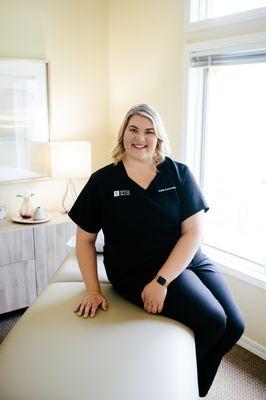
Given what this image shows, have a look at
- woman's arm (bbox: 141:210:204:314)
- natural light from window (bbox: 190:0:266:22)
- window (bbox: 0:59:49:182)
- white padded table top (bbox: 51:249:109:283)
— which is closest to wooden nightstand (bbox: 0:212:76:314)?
window (bbox: 0:59:49:182)

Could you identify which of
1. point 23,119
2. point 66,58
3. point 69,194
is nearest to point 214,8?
point 66,58

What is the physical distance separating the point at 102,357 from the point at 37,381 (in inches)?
7.9

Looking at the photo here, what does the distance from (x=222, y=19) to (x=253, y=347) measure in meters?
1.92

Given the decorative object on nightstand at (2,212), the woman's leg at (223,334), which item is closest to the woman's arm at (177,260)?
the woman's leg at (223,334)

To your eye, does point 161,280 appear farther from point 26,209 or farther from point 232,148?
point 26,209

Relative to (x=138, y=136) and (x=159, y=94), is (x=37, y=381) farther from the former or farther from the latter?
(x=159, y=94)

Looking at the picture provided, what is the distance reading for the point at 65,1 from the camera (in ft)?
9.58

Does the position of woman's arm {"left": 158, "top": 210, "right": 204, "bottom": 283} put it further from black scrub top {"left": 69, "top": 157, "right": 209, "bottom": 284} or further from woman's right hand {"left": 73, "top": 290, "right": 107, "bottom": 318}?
woman's right hand {"left": 73, "top": 290, "right": 107, "bottom": 318}

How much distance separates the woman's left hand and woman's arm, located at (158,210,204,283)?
5 centimetres

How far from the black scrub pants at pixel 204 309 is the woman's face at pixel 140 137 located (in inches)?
19.3

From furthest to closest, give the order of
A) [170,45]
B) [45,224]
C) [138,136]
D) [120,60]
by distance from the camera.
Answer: [120,60]
[45,224]
[170,45]
[138,136]

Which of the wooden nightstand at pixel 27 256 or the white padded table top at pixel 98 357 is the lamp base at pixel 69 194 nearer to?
the wooden nightstand at pixel 27 256

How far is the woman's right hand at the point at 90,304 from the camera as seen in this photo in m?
1.44

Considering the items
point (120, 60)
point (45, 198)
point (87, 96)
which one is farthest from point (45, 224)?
point (120, 60)
